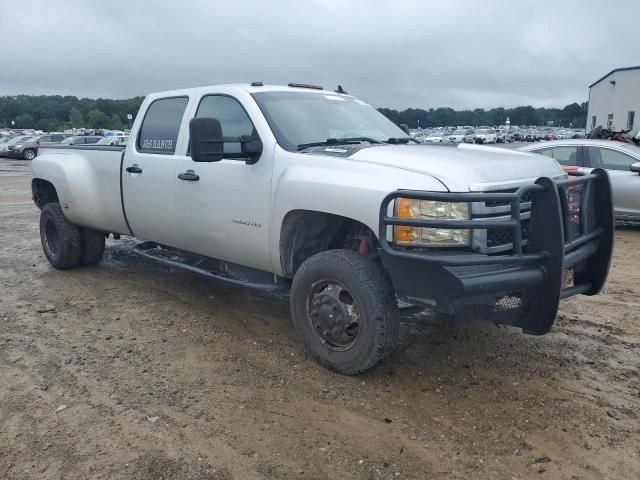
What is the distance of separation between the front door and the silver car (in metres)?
5.74

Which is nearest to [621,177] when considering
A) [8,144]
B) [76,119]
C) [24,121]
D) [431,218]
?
[431,218]

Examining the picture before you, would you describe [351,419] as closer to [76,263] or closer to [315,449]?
[315,449]

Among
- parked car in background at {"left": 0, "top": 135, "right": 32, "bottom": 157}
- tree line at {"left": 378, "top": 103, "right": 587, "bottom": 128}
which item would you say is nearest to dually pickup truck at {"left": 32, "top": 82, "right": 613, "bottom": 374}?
parked car in background at {"left": 0, "top": 135, "right": 32, "bottom": 157}

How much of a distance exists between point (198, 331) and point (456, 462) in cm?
256

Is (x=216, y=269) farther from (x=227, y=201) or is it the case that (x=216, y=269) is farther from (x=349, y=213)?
(x=349, y=213)

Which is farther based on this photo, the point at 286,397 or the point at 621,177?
the point at 621,177

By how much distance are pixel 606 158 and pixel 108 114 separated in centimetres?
8093

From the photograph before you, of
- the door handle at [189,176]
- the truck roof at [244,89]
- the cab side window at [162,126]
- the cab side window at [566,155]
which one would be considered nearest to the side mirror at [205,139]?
the door handle at [189,176]

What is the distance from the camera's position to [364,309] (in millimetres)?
3713

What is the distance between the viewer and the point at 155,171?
530 cm

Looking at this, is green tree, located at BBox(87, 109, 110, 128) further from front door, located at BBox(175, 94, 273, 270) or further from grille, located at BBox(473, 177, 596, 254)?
grille, located at BBox(473, 177, 596, 254)

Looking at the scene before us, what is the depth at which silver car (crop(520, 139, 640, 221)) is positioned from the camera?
923 centimetres

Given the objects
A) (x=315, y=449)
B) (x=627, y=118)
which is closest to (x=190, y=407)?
(x=315, y=449)

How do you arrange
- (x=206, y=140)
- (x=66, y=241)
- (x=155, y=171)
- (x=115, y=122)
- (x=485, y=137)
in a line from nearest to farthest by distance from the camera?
(x=206, y=140)
(x=155, y=171)
(x=66, y=241)
(x=485, y=137)
(x=115, y=122)
